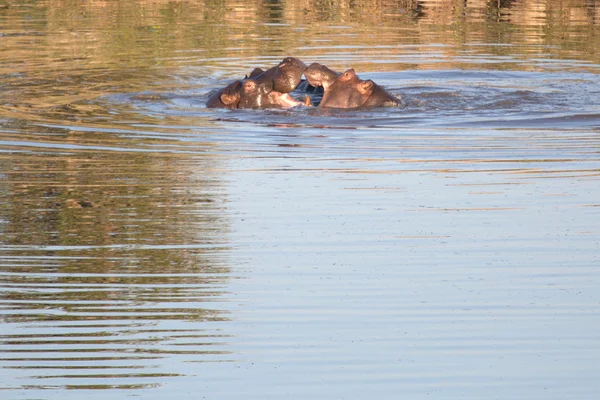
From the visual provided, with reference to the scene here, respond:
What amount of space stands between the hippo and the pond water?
0.32m

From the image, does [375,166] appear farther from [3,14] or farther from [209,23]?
[3,14]

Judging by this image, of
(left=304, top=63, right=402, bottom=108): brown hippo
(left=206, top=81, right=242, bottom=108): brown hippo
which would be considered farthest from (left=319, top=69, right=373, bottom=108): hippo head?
(left=206, top=81, right=242, bottom=108): brown hippo

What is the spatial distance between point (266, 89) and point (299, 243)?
16.5ft

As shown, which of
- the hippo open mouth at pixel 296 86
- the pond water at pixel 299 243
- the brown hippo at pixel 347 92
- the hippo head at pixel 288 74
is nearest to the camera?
the pond water at pixel 299 243

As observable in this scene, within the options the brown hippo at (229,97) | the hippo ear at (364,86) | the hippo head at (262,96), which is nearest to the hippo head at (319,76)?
the hippo ear at (364,86)

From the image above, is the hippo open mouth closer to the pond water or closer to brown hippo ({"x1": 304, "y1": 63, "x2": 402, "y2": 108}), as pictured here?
brown hippo ({"x1": 304, "y1": 63, "x2": 402, "y2": 108})

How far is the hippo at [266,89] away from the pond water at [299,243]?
319 millimetres

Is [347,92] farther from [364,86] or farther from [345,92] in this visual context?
[364,86]

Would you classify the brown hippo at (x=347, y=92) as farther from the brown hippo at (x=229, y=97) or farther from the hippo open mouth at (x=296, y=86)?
the brown hippo at (x=229, y=97)

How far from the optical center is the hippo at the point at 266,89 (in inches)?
422

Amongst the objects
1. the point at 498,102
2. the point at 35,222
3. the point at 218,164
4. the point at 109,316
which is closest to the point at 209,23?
the point at 498,102

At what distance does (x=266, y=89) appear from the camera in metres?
11.0

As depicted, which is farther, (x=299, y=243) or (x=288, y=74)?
(x=288, y=74)

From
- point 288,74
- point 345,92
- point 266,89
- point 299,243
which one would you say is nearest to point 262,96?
point 266,89
